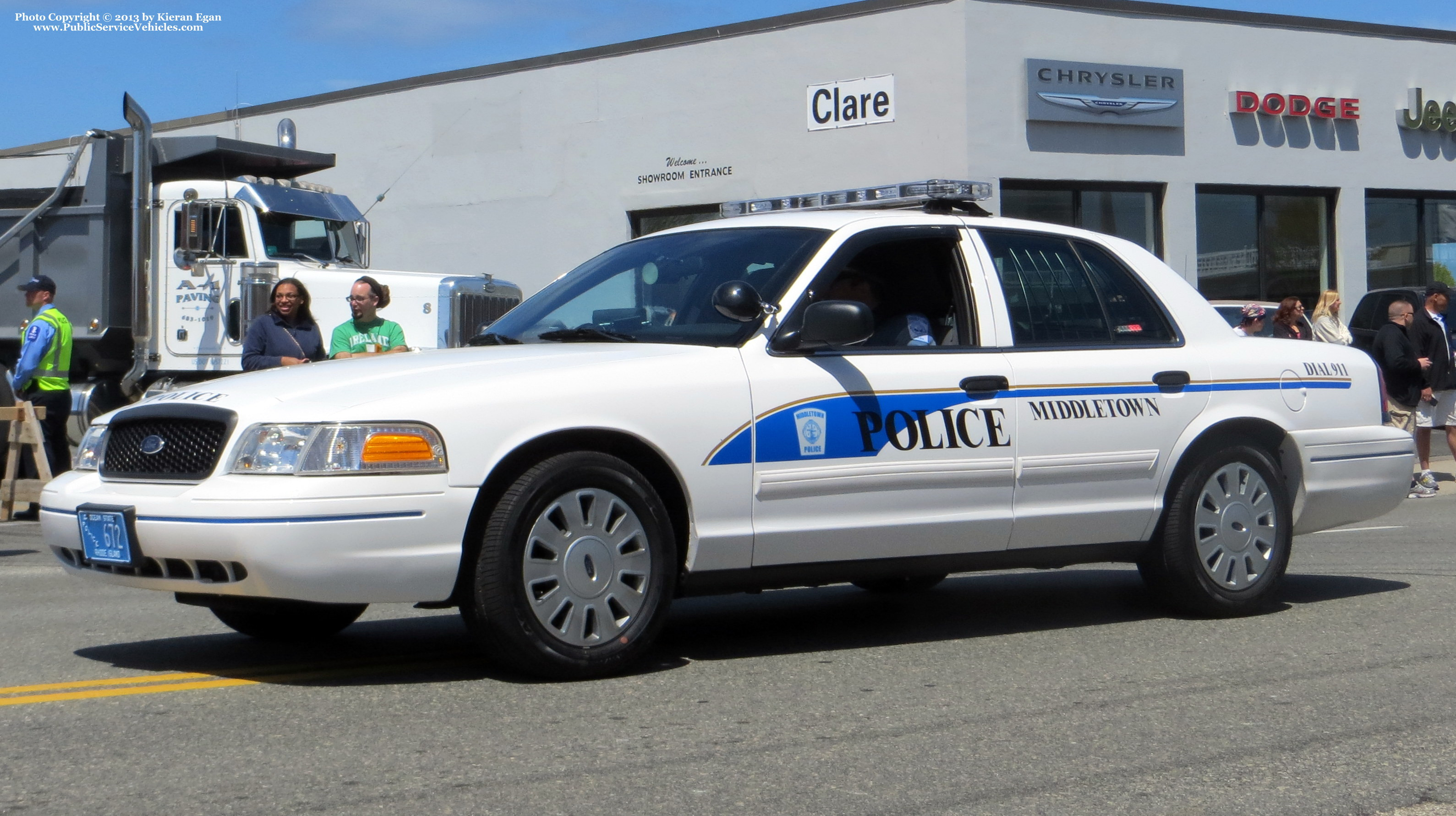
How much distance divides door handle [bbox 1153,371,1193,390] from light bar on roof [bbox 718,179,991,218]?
40.7 inches

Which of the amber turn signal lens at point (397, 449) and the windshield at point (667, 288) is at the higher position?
the windshield at point (667, 288)

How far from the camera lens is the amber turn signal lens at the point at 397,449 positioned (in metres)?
5.12

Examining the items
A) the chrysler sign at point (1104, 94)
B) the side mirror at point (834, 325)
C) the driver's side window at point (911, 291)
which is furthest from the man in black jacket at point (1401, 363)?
the side mirror at point (834, 325)

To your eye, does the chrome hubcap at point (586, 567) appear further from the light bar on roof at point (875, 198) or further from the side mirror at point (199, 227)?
the side mirror at point (199, 227)

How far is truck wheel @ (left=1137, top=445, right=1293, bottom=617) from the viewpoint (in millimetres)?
6875

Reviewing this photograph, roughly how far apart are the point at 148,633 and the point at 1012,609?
367 cm

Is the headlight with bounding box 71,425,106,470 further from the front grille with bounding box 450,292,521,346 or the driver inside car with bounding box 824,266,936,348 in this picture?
the front grille with bounding box 450,292,521,346

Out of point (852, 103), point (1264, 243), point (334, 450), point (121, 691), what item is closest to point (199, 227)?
point (121, 691)

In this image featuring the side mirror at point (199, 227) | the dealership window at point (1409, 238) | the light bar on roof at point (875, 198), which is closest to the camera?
the light bar on roof at point (875, 198)

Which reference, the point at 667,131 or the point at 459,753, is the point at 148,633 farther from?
the point at 667,131

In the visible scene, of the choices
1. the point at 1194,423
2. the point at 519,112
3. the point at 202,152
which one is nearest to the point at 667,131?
the point at 519,112

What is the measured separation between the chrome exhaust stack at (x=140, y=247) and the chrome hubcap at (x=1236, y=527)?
1044cm

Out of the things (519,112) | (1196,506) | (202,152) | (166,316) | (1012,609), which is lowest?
(1012,609)

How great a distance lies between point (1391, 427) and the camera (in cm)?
772
